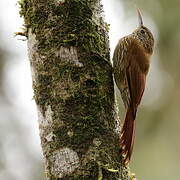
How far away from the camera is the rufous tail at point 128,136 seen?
110 inches

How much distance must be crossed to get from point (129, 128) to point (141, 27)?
4.23 ft

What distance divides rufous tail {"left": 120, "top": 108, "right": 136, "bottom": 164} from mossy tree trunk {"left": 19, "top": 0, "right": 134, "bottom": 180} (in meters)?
0.07

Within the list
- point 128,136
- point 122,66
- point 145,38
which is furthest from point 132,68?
point 128,136

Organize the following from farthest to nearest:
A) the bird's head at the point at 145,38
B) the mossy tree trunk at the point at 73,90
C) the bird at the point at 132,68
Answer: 1. the bird's head at the point at 145,38
2. the bird at the point at 132,68
3. the mossy tree trunk at the point at 73,90

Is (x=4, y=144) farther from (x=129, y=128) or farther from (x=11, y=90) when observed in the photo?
(x=129, y=128)

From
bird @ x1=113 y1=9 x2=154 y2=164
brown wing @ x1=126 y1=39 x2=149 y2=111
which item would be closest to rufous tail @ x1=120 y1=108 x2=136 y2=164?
bird @ x1=113 y1=9 x2=154 y2=164

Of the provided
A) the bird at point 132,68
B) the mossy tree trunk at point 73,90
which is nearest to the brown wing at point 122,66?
the bird at point 132,68

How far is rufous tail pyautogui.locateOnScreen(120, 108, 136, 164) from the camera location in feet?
9.14

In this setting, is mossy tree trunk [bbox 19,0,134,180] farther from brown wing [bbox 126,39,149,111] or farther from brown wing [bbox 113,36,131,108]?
brown wing [bbox 126,39,149,111]

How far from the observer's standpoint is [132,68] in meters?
3.92

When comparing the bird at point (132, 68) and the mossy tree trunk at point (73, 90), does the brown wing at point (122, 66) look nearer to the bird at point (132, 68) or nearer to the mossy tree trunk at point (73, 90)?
the bird at point (132, 68)

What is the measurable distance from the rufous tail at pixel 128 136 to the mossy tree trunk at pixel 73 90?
0.07 meters

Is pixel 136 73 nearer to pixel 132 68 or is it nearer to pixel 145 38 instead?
pixel 132 68

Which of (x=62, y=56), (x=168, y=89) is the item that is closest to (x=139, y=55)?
(x=62, y=56)
